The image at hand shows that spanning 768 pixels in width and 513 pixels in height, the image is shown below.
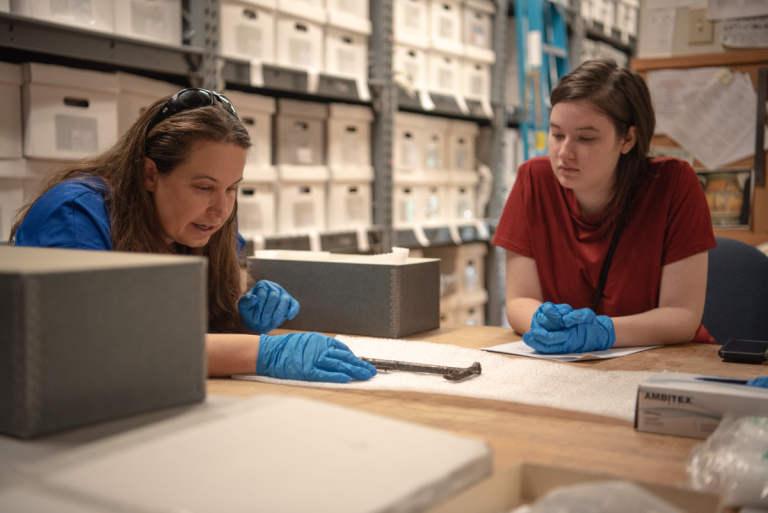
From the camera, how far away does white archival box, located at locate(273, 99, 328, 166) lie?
7.84 feet

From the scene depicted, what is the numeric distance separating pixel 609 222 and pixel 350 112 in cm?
143

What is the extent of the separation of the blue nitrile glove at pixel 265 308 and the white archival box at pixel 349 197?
4.21ft

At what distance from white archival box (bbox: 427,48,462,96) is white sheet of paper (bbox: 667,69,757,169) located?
1.06 m

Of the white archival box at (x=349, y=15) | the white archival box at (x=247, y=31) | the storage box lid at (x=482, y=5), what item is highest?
the storage box lid at (x=482, y=5)

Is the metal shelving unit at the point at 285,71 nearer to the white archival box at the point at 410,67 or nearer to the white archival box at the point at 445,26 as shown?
the white archival box at the point at 410,67

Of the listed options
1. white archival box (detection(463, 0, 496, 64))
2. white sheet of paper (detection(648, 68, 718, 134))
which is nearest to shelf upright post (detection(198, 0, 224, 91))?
white archival box (detection(463, 0, 496, 64))

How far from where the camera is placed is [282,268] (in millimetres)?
1475

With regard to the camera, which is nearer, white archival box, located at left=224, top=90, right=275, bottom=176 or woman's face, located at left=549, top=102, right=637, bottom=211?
woman's face, located at left=549, top=102, right=637, bottom=211

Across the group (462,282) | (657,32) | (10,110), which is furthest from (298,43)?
(462,282)

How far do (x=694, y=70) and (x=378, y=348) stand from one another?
189cm

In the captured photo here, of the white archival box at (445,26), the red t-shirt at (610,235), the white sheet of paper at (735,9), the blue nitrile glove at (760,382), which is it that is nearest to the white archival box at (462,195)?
the white archival box at (445,26)

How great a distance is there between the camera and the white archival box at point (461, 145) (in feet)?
10.4

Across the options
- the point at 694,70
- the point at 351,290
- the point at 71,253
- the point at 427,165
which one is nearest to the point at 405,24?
the point at 427,165

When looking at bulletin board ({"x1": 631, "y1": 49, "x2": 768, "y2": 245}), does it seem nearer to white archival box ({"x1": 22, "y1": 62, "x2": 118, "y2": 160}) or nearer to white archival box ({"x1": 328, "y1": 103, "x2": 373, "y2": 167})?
white archival box ({"x1": 328, "y1": 103, "x2": 373, "y2": 167})
